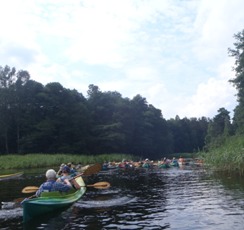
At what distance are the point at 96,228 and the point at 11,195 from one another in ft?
26.5

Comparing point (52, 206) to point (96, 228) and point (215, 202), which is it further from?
point (215, 202)

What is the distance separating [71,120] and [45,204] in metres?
55.5

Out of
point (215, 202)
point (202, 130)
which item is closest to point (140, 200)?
point (215, 202)

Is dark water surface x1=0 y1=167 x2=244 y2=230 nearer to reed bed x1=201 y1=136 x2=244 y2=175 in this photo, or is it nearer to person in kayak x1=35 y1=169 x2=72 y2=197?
person in kayak x1=35 y1=169 x2=72 y2=197

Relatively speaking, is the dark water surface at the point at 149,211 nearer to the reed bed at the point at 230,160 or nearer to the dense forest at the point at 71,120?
the reed bed at the point at 230,160

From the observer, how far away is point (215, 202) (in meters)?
12.9

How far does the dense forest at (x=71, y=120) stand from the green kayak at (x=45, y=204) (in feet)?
120

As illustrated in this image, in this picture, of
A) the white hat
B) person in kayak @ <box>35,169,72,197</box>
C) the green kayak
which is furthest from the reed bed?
the white hat

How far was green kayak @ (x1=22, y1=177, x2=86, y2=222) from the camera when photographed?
10508mm

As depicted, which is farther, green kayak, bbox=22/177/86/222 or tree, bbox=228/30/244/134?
tree, bbox=228/30/244/134

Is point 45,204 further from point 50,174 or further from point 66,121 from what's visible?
point 66,121

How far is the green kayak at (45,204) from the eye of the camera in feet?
34.5

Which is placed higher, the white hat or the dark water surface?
the white hat

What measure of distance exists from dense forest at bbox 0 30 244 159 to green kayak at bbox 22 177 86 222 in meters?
36.5
